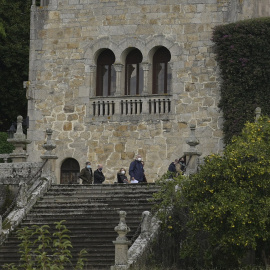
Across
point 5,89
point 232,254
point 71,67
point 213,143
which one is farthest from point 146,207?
point 5,89

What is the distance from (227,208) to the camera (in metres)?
27.8

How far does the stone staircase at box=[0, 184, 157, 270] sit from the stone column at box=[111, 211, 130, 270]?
0.66m

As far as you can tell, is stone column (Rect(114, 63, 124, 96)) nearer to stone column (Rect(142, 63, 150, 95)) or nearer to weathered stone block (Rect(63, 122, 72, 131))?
stone column (Rect(142, 63, 150, 95))

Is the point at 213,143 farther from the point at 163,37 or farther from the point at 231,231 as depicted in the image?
the point at 231,231

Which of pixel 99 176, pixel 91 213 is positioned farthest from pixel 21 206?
pixel 99 176

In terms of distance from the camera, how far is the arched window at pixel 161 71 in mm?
39625

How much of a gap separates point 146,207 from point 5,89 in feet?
57.2

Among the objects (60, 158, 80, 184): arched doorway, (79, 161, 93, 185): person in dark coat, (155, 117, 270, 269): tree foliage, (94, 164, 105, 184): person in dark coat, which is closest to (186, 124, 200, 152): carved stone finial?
(94, 164, 105, 184): person in dark coat

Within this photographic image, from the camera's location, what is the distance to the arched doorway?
39.8 meters

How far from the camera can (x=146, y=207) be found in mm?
31922

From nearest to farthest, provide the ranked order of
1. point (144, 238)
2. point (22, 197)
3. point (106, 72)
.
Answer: point (144, 238) → point (22, 197) → point (106, 72)

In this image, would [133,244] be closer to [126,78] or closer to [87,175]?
[87,175]

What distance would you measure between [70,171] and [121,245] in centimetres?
1192

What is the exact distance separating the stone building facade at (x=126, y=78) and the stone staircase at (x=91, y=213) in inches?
204
